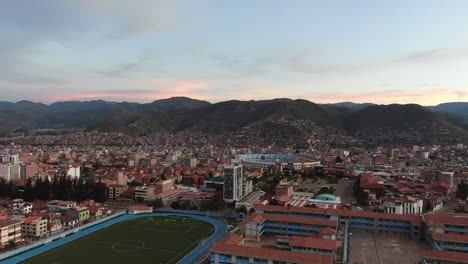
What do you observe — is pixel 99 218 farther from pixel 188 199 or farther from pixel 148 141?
pixel 148 141

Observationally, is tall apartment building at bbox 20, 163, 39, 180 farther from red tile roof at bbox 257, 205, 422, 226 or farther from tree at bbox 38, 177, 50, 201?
red tile roof at bbox 257, 205, 422, 226

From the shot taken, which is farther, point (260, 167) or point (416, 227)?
point (260, 167)

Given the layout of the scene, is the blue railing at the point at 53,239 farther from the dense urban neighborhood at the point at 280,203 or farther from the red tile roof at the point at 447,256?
the red tile roof at the point at 447,256

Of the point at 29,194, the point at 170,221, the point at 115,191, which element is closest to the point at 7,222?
the point at 170,221

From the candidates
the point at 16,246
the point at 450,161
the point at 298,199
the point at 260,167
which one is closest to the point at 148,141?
the point at 260,167

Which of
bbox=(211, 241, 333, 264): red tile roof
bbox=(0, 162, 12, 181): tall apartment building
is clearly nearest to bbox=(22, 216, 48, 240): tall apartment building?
bbox=(211, 241, 333, 264): red tile roof

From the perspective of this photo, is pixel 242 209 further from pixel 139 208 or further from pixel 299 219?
pixel 299 219
